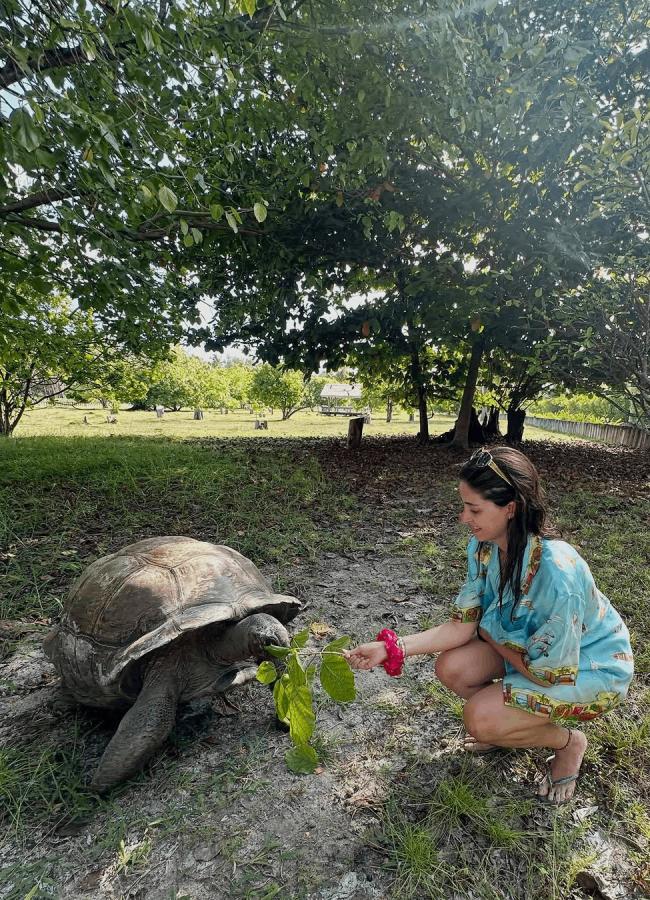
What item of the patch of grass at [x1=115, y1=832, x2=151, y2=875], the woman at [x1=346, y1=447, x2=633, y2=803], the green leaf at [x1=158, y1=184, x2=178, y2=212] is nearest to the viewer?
the patch of grass at [x1=115, y1=832, x2=151, y2=875]

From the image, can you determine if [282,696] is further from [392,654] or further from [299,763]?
[299,763]

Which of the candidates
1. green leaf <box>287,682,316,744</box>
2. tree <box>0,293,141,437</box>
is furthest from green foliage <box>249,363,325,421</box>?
green leaf <box>287,682,316,744</box>

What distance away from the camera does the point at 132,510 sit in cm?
545

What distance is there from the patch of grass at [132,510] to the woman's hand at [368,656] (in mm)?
2071

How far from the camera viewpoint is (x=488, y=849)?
1760mm

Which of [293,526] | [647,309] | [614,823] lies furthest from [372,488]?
[614,823]

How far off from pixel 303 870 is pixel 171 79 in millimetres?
7062

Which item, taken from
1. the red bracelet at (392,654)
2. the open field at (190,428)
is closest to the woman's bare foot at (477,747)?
the red bracelet at (392,654)

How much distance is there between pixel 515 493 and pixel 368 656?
3.30 feet

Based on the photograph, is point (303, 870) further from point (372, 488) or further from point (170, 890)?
point (372, 488)

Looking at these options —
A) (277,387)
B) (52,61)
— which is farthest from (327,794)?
(277,387)

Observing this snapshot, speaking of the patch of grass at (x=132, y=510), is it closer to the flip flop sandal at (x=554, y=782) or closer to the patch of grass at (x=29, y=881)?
the patch of grass at (x=29, y=881)

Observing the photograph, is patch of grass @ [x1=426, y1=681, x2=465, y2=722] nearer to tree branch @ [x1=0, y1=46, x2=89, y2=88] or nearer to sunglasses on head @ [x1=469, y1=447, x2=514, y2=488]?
sunglasses on head @ [x1=469, y1=447, x2=514, y2=488]

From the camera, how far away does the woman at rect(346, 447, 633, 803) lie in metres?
1.82
